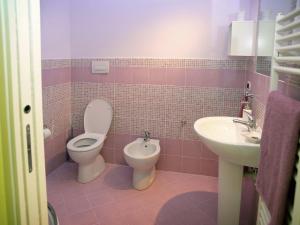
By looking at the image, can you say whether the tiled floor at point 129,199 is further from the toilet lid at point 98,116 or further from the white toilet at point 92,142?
the toilet lid at point 98,116

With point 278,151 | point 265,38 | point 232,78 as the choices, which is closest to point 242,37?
point 265,38

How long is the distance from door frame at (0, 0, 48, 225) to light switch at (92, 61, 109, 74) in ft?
7.07

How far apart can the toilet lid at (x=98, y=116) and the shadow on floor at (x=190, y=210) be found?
3.83 ft

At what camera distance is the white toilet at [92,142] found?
2.57 metres

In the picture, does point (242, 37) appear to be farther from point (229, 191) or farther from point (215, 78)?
point (229, 191)

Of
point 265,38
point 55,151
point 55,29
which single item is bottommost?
point 55,151

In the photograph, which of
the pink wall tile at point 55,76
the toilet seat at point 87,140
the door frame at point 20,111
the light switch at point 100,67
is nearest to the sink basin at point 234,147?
the door frame at point 20,111

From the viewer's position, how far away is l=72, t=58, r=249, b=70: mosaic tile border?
261 cm

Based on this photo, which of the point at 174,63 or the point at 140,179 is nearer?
the point at 140,179

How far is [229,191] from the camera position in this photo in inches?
69.2

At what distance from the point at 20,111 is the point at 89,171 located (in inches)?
82.5

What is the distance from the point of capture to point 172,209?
2254 millimetres

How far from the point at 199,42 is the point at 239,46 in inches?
19.0

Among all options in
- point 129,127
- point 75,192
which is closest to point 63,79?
point 129,127
